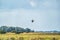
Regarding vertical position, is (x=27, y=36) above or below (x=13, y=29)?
below

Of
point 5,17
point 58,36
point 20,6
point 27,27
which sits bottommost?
point 58,36

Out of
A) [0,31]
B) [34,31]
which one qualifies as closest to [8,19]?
[0,31]

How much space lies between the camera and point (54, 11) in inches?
133

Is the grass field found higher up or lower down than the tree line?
lower down

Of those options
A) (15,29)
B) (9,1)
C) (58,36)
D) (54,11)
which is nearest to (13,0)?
(9,1)

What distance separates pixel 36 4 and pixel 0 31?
0.99 m

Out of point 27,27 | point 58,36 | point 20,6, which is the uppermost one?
point 20,6

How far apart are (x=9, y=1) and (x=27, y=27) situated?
706 millimetres

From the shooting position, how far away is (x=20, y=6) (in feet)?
11.3

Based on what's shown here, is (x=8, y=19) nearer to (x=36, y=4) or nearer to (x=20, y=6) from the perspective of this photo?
(x=20, y=6)

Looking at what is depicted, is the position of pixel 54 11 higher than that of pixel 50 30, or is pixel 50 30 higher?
pixel 54 11

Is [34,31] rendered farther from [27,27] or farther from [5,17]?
[5,17]

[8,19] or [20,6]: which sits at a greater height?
[20,6]

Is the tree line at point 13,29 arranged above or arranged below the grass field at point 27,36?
above
